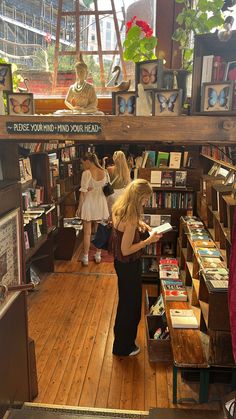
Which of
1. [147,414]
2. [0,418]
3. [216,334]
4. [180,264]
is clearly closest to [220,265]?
[216,334]

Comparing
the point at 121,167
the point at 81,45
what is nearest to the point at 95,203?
the point at 121,167

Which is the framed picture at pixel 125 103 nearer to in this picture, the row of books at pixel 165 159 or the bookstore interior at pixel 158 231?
the bookstore interior at pixel 158 231

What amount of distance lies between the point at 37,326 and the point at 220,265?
2265mm

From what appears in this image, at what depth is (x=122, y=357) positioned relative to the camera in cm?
374

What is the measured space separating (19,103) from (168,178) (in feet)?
10.4

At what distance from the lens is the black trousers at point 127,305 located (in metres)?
3.43

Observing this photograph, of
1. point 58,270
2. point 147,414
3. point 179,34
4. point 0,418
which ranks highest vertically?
point 179,34

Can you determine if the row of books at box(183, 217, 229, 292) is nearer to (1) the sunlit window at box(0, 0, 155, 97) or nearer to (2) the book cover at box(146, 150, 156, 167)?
(2) the book cover at box(146, 150, 156, 167)

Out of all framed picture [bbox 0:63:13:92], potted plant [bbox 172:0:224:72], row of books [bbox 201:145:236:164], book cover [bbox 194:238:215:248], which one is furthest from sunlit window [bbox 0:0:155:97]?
book cover [bbox 194:238:215:248]

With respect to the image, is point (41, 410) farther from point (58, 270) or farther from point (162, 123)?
point (58, 270)

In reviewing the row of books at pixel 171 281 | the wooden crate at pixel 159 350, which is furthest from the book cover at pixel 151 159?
the wooden crate at pixel 159 350

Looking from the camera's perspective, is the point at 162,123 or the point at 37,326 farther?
the point at 37,326

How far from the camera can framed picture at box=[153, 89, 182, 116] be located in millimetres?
1959

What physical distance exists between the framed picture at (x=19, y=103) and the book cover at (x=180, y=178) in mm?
3138
